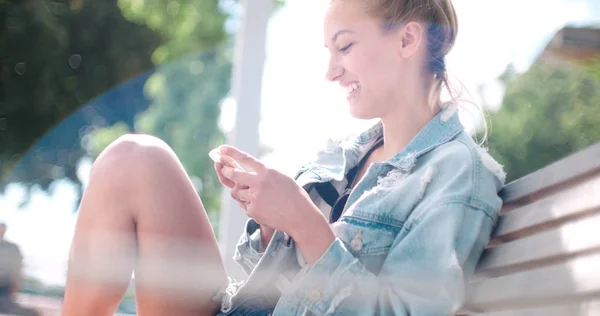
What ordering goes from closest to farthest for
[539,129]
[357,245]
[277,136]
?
[357,245], [277,136], [539,129]

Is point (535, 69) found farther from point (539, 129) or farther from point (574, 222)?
point (574, 222)

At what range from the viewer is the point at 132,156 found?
3.97ft

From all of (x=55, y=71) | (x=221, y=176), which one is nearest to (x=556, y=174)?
(x=221, y=176)

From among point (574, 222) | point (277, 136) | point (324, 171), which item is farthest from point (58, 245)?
point (574, 222)

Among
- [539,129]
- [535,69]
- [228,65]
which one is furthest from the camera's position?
[228,65]

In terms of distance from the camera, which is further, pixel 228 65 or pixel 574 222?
pixel 228 65

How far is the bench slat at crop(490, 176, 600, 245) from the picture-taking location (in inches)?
29.6

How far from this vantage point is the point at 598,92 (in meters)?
4.76

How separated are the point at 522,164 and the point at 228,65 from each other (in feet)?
12.5

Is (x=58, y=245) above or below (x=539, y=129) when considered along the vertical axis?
above

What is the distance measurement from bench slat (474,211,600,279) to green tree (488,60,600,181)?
405 cm

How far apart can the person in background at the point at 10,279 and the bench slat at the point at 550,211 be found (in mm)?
2486

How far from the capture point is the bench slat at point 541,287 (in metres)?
0.69

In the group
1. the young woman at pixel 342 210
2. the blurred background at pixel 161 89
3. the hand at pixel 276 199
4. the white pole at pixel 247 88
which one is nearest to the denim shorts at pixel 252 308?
the young woman at pixel 342 210
